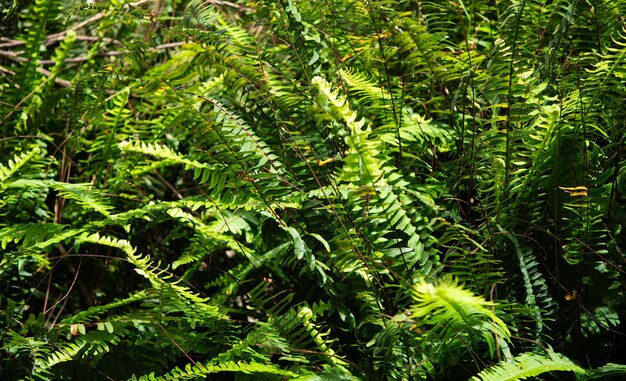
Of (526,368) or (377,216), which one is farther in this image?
(377,216)

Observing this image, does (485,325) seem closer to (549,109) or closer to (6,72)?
(549,109)

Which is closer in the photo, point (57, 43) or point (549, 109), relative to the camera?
point (549, 109)

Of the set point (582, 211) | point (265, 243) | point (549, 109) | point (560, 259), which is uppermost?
point (549, 109)

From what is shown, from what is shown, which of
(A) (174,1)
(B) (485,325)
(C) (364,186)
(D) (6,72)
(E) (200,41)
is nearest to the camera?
(B) (485,325)

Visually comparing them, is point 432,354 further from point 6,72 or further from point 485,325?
point 6,72

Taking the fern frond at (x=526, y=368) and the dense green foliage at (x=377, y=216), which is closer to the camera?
the fern frond at (x=526, y=368)

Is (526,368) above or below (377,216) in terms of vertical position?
below

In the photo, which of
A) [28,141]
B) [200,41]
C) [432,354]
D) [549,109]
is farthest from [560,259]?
[28,141]

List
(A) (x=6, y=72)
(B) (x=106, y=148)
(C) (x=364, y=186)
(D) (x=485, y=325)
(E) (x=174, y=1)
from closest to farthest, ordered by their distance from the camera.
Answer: (D) (x=485, y=325) < (C) (x=364, y=186) < (B) (x=106, y=148) < (A) (x=6, y=72) < (E) (x=174, y=1)

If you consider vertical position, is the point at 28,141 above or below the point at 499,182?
below

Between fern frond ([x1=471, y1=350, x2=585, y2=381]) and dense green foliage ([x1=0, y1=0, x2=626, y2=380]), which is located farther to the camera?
dense green foliage ([x1=0, y1=0, x2=626, y2=380])

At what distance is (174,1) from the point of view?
3.11 metres

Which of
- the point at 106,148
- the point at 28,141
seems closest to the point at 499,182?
the point at 106,148

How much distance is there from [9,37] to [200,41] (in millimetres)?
1594
